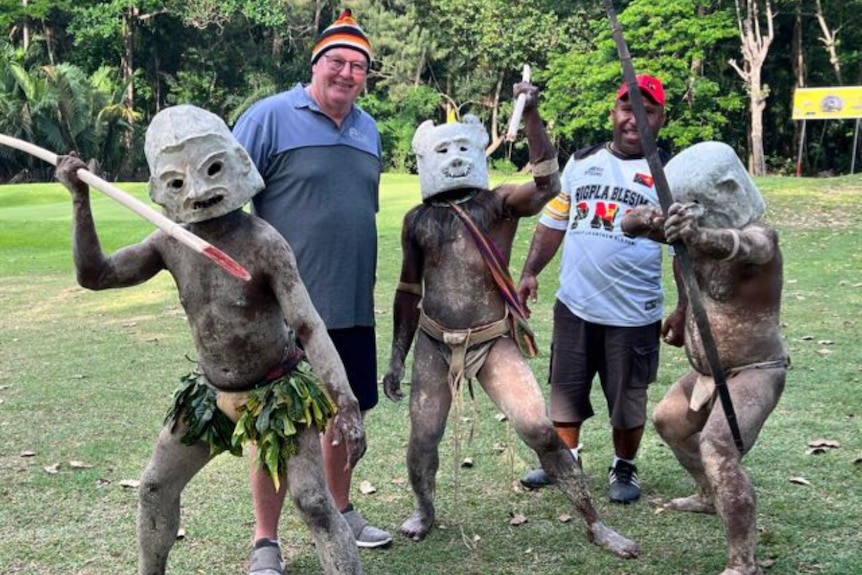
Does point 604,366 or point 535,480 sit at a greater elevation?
point 604,366

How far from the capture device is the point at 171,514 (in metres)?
3.60

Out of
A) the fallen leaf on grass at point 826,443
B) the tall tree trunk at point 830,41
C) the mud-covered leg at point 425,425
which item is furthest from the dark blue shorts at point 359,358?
the tall tree trunk at point 830,41

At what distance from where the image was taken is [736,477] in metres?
3.77

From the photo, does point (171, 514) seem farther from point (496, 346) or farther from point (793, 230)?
point (793, 230)

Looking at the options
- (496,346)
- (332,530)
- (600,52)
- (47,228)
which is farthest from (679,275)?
(600,52)

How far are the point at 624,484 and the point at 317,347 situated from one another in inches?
95.8

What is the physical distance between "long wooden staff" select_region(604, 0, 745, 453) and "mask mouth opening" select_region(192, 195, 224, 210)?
5.30 feet

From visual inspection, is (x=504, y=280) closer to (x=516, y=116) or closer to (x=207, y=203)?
(x=516, y=116)

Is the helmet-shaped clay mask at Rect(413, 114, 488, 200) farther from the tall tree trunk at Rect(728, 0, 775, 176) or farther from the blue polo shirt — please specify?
the tall tree trunk at Rect(728, 0, 775, 176)

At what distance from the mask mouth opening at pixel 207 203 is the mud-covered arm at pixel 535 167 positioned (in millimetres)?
1384

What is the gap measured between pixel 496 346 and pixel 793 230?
13.6 meters

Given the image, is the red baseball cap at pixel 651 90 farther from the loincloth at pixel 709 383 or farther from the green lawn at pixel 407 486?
the green lawn at pixel 407 486

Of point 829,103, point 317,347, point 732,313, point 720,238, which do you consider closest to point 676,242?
point 720,238

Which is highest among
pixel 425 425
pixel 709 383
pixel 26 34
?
pixel 26 34
